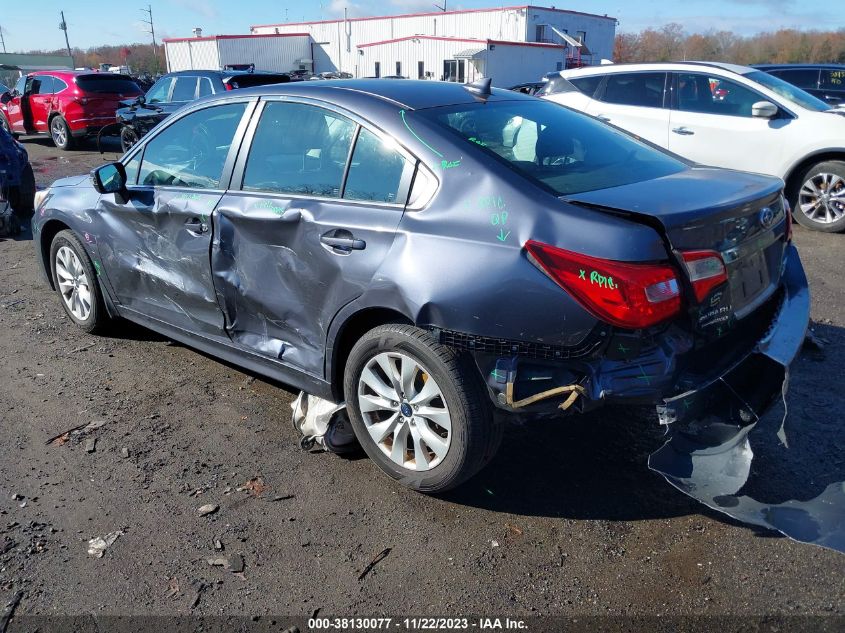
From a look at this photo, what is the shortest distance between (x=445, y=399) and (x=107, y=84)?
16.7 meters

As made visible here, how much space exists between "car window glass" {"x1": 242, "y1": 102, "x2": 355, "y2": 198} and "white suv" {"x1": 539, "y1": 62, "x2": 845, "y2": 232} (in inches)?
187

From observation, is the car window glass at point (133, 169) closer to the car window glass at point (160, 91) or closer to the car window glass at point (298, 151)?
the car window glass at point (298, 151)

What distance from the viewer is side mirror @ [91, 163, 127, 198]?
4266 mm

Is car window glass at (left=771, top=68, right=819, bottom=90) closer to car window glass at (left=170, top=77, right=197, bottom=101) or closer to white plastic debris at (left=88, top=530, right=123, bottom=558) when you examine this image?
car window glass at (left=170, top=77, right=197, bottom=101)

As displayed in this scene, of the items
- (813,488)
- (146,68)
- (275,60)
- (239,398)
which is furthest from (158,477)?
(146,68)

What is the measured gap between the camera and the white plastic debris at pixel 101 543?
2861 millimetres

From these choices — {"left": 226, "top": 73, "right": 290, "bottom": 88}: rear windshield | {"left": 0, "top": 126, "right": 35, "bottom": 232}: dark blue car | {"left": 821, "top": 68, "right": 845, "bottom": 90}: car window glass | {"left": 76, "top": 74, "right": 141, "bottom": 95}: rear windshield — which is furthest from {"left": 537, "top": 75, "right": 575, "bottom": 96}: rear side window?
{"left": 76, "top": 74, "right": 141, "bottom": 95}: rear windshield

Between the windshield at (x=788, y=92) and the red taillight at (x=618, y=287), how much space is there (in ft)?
21.6

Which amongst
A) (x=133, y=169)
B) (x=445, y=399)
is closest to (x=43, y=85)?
(x=133, y=169)

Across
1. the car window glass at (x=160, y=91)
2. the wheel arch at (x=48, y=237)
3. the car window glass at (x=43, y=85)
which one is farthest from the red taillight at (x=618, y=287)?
the car window glass at (x=43, y=85)

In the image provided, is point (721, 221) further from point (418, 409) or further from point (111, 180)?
point (111, 180)

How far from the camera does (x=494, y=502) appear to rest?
3141 mm

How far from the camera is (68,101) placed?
54.0 feet

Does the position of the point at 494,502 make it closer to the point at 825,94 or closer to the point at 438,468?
the point at 438,468
